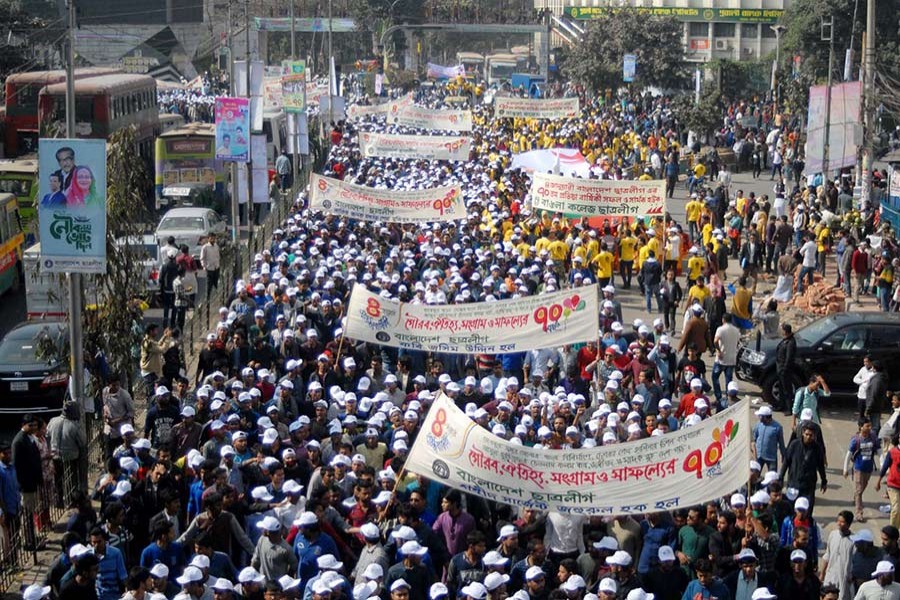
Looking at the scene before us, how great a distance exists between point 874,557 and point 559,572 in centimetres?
259

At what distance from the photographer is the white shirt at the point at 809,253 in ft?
80.6

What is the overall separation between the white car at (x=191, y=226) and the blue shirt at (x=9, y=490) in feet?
48.1

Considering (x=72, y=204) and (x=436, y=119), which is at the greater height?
(x=72, y=204)

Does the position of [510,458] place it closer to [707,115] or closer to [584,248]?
[584,248]

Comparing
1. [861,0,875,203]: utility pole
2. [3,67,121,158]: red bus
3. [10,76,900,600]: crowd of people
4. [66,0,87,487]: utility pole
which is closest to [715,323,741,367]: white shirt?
[10,76,900,600]: crowd of people

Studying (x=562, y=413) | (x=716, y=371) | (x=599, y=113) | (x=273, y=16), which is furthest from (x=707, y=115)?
(x=273, y=16)

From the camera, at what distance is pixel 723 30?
8925 centimetres

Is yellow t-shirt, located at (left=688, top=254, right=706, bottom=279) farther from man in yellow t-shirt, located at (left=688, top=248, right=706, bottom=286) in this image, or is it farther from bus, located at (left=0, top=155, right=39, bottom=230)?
bus, located at (left=0, top=155, right=39, bottom=230)

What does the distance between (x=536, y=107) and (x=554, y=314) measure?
2840cm

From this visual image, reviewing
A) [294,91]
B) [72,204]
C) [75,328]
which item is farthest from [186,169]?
[72,204]

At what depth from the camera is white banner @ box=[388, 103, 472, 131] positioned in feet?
138

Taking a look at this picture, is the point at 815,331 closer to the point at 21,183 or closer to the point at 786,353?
the point at 786,353

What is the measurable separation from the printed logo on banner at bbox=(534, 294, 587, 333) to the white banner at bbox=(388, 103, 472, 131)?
26.1m

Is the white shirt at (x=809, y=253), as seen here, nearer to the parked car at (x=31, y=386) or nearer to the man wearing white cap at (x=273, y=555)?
the parked car at (x=31, y=386)
